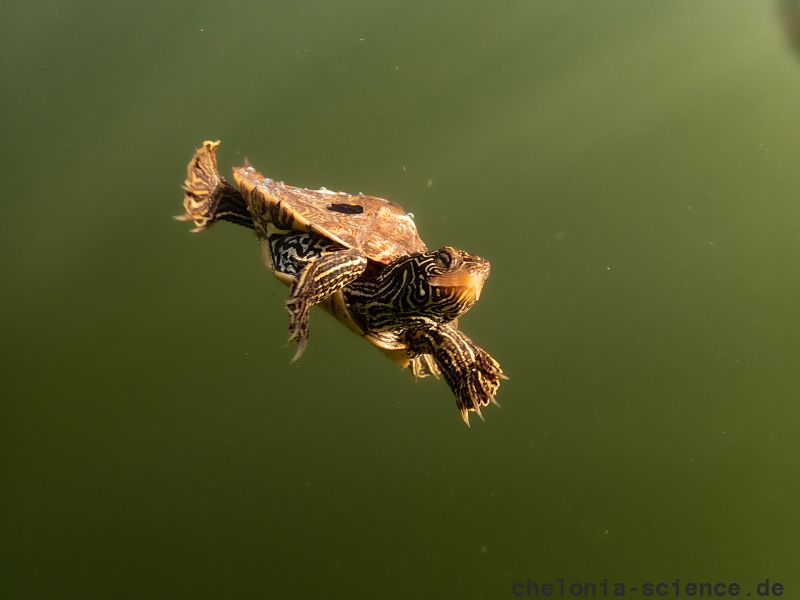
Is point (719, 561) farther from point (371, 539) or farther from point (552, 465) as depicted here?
point (371, 539)

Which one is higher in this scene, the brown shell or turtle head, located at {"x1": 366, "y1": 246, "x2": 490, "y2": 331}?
the brown shell

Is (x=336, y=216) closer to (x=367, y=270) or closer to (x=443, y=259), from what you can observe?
(x=367, y=270)

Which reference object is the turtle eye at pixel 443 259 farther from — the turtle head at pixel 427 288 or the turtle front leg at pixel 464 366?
the turtle front leg at pixel 464 366

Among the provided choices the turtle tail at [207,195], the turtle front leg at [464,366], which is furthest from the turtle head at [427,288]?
the turtle tail at [207,195]

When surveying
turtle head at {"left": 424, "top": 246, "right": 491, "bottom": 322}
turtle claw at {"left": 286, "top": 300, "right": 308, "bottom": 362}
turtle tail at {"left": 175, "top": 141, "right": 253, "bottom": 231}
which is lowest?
turtle claw at {"left": 286, "top": 300, "right": 308, "bottom": 362}

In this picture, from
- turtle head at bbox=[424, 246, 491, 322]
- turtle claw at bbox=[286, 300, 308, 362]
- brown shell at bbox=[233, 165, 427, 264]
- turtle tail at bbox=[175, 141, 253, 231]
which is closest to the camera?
turtle head at bbox=[424, 246, 491, 322]

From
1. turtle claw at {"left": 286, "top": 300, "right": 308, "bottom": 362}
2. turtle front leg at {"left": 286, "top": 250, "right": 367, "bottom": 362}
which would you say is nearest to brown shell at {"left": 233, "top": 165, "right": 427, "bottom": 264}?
Result: turtle front leg at {"left": 286, "top": 250, "right": 367, "bottom": 362}

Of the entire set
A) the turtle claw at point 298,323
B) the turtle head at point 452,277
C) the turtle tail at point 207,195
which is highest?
the turtle tail at point 207,195

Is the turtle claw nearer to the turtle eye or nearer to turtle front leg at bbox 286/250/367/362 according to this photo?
turtle front leg at bbox 286/250/367/362

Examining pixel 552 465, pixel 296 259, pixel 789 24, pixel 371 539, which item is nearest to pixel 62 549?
pixel 371 539
